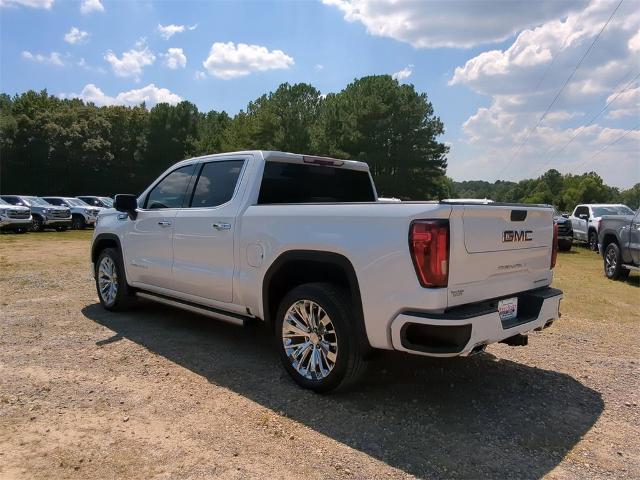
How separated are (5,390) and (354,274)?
9.58ft

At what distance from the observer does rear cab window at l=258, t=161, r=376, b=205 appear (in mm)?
4754

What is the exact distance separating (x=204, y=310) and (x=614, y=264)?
9051 millimetres

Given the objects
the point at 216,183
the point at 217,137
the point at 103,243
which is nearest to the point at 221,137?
the point at 217,137

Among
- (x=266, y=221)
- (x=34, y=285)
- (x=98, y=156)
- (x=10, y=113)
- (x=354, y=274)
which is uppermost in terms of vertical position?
(x=10, y=113)

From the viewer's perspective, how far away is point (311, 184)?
5.07m

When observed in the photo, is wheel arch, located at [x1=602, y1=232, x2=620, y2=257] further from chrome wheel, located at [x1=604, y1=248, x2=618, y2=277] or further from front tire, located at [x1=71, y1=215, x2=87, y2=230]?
front tire, located at [x1=71, y1=215, x2=87, y2=230]

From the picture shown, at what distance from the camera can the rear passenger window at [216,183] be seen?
4879 millimetres

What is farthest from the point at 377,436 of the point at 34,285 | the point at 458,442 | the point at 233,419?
the point at 34,285

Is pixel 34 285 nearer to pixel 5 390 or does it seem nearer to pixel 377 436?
pixel 5 390

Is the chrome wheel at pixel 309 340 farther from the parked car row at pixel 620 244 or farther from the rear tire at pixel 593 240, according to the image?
the rear tire at pixel 593 240

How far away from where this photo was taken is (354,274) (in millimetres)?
3557

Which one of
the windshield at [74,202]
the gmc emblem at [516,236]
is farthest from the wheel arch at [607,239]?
the windshield at [74,202]

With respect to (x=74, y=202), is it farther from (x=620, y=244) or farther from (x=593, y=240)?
(x=620, y=244)

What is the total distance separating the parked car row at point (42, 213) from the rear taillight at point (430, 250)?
21.1 metres
